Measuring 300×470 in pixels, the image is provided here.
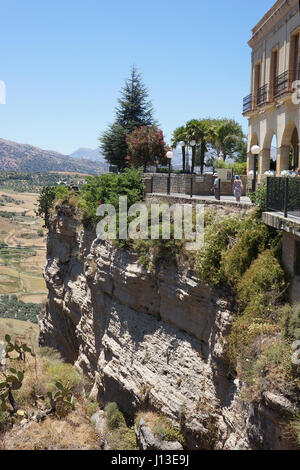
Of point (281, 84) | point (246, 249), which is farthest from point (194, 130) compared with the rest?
point (246, 249)

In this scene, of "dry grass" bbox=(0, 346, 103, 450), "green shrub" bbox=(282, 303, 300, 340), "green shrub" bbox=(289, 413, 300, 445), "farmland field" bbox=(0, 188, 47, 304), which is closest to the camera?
"green shrub" bbox=(289, 413, 300, 445)

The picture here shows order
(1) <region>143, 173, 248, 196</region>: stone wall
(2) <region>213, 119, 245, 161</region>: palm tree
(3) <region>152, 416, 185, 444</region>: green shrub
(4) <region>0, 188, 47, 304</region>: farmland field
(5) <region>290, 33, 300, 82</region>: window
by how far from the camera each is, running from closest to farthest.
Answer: (3) <region>152, 416, 185, 444</region>: green shrub < (5) <region>290, 33, 300, 82</region>: window < (1) <region>143, 173, 248, 196</region>: stone wall < (2) <region>213, 119, 245, 161</region>: palm tree < (4) <region>0, 188, 47, 304</region>: farmland field

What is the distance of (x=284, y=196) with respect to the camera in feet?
31.8

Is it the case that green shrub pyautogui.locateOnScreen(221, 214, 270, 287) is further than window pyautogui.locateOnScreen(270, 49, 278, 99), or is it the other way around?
window pyautogui.locateOnScreen(270, 49, 278, 99)

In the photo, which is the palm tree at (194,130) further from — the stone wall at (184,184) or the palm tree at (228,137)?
the palm tree at (228,137)

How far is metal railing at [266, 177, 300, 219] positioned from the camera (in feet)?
30.5

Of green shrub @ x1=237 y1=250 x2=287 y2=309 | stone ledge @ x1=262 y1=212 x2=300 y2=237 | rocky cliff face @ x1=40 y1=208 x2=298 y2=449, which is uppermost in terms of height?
stone ledge @ x1=262 y1=212 x2=300 y2=237

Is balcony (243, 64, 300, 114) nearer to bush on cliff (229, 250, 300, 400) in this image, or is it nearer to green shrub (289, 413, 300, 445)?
bush on cliff (229, 250, 300, 400)

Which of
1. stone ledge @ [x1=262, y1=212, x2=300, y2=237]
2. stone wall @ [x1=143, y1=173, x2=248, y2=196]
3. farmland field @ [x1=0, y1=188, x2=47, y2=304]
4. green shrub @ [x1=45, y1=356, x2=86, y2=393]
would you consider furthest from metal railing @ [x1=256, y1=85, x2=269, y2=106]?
farmland field @ [x1=0, y1=188, x2=47, y2=304]

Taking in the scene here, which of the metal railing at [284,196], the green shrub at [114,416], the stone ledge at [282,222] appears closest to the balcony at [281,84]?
the metal railing at [284,196]

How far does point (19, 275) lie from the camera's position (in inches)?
3287

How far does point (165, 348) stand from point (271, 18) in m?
14.1

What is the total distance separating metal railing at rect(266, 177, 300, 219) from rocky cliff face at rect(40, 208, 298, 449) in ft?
8.09

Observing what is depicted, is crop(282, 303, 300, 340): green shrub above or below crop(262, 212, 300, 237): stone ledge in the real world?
below
